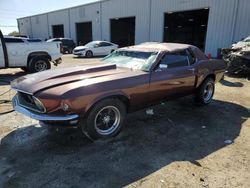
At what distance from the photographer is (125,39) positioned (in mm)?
31547

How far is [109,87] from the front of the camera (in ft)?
12.8

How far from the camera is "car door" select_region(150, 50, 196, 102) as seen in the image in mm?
4645

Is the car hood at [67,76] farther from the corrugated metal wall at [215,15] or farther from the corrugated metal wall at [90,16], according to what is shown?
the corrugated metal wall at [90,16]

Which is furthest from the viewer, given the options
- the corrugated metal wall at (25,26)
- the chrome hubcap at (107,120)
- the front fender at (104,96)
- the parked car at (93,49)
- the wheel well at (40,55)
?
the corrugated metal wall at (25,26)

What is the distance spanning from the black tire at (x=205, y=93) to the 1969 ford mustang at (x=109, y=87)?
0.26 metres

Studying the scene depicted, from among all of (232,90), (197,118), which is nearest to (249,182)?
(197,118)

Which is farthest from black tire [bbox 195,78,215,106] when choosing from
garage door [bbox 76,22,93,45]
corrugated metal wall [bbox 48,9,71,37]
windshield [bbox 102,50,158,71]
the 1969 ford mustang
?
corrugated metal wall [bbox 48,9,71,37]

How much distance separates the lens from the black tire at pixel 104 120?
12.5 feet

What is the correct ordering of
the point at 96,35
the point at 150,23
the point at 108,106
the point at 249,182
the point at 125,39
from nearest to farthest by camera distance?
the point at 249,182 < the point at 108,106 < the point at 150,23 < the point at 96,35 < the point at 125,39

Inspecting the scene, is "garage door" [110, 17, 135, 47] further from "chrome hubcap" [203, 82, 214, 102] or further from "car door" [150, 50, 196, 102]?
"car door" [150, 50, 196, 102]

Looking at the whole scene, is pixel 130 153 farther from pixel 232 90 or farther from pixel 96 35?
pixel 96 35

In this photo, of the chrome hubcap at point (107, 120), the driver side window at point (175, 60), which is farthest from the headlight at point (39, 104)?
the driver side window at point (175, 60)

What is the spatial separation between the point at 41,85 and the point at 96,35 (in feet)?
80.1

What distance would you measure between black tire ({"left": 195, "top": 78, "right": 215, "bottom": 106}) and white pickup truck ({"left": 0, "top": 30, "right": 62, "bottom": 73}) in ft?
23.7
